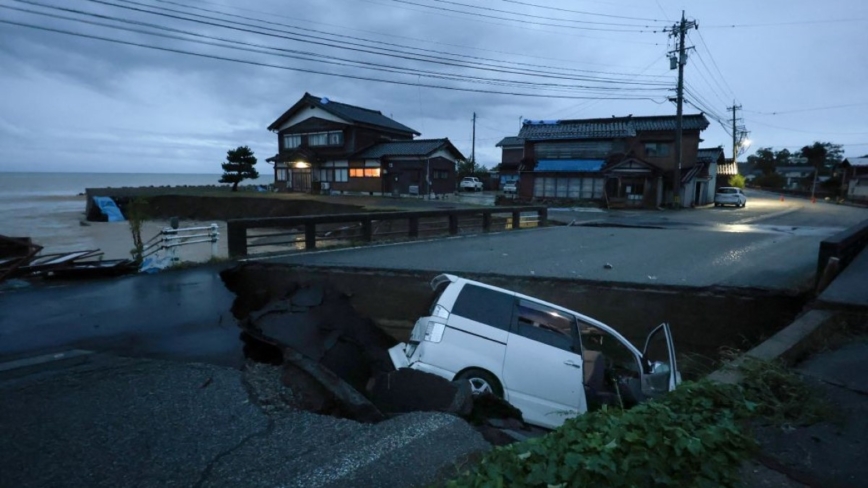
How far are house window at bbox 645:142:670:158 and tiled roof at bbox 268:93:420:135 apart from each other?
923 inches

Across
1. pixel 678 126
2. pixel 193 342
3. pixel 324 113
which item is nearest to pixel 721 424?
Answer: pixel 193 342

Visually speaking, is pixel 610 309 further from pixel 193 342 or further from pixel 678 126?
pixel 678 126

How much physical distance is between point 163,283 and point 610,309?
8810 mm

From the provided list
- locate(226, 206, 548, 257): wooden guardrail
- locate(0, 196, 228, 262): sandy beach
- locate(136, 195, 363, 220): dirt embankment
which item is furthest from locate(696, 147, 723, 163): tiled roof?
locate(0, 196, 228, 262): sandy beach

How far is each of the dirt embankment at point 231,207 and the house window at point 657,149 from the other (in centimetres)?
2532

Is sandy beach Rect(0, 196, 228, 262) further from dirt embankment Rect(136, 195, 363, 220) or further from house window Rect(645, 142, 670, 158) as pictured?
house window Rect(645, 142, 670, 158)

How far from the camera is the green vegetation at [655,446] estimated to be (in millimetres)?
2295

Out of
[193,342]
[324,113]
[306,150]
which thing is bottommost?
[193,342]

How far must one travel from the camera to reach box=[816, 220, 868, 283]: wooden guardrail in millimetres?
7461

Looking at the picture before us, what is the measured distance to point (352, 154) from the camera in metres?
42.1

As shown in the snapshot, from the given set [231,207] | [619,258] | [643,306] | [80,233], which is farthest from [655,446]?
[231,207]

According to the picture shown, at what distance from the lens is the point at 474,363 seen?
5.40 m

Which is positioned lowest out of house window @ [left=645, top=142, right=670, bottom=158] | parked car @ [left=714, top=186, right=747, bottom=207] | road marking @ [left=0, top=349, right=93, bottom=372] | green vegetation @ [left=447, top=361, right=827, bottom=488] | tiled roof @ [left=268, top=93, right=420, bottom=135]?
road marking @ [left=0, top=349, right=93, bottom=372]

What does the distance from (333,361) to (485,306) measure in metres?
2.37
